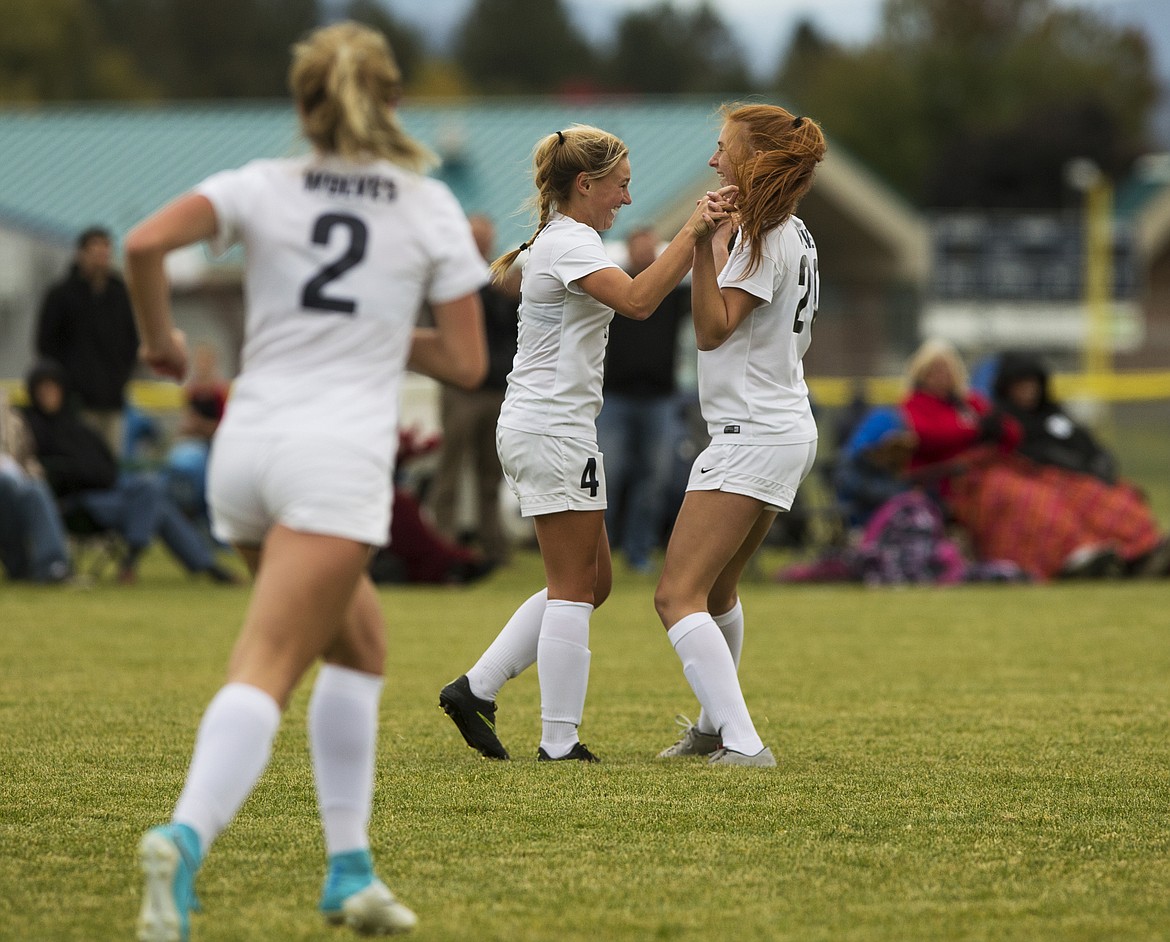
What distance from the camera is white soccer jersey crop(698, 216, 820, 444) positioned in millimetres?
5211

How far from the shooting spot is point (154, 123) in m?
31.5

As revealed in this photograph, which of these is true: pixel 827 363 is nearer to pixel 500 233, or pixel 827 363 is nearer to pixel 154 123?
pixel 500 233

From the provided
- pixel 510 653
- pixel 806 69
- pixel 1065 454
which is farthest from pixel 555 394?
pixel 806 69

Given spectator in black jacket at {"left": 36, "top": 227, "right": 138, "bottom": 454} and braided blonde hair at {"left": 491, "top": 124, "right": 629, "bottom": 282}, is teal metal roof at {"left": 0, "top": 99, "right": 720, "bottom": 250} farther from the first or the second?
braided blonde hair at {"left": 491, "top": 124, "right": 629, "bottom": 282}

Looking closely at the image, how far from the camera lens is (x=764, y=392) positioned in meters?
5.25

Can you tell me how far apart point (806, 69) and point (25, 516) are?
72.5m

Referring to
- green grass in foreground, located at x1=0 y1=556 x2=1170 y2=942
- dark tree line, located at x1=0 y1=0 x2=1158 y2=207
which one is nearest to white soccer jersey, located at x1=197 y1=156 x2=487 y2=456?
green grass in foreground, located at x1=0 y1=556 x2=1170 y2=942

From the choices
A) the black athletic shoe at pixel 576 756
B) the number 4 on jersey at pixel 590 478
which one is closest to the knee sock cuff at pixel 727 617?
the black athletic shoe at pixel 576 756

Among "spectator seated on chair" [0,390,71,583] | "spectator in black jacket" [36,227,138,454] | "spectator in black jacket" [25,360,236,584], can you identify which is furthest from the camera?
"spectator in black jacket" [36,227,138,454]

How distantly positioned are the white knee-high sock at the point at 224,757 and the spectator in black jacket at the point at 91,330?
33.8 feet

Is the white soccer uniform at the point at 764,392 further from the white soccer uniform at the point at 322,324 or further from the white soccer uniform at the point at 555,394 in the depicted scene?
the white soccer uniform at the point at 322,324

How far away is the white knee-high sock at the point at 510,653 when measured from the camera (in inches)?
215

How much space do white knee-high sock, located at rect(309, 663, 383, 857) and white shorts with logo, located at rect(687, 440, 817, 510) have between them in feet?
6.11

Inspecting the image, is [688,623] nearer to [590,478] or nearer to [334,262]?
[590,478]
